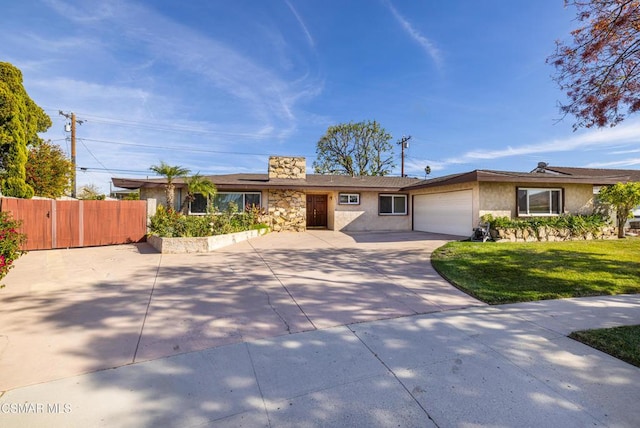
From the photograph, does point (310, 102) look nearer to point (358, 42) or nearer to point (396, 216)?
point (358, 42)

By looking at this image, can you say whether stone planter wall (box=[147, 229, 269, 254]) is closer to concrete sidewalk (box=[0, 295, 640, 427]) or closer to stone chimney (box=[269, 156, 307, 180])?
concrete sidewalk (box=[0, 295, 640, 427])

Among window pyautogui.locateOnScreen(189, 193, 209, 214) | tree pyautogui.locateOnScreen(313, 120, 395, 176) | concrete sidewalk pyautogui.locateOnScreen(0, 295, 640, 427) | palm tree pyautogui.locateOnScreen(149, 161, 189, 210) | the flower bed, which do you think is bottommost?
concrete sidewalk pyautogui.locateOnScreen(0, 295, 640, 427)

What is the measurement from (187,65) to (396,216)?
12.7 metres

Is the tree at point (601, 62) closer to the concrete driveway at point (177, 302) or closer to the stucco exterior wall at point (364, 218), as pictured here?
the concrete driveway at point (177, 302)

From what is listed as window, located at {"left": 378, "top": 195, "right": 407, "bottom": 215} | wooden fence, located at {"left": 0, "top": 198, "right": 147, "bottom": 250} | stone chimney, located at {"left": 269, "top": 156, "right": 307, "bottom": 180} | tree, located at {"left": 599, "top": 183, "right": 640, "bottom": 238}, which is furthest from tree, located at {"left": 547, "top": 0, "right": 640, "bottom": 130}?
wooden fence, located at {"left": 0, "top": 198, "right": 147, "bottom": 250}

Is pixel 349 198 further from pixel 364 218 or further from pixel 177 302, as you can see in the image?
pixel 177 302

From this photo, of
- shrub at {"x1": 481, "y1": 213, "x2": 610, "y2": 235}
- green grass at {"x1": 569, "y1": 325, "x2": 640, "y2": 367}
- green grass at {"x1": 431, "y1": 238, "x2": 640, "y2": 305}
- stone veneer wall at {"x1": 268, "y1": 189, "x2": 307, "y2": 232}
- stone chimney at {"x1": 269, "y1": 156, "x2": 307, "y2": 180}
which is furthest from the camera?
stone chimney at {"x1": 269, "y1": 156, "x2": 307, "y2": 180}

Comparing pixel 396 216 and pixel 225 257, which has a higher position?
pixel 396 216

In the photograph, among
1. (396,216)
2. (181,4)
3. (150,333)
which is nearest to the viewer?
(150,333)

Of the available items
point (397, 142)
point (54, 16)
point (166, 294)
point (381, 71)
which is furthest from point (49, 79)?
point (397, 142)

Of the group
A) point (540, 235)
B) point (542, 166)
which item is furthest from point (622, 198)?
point (542, 166)

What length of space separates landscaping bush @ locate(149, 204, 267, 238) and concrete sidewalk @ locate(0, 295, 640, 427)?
25.4 feet

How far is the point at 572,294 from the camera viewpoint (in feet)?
16.6

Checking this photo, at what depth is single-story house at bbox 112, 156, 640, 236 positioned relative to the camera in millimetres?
12109
